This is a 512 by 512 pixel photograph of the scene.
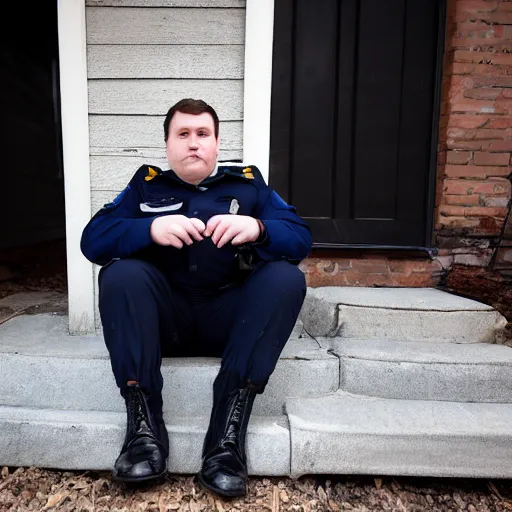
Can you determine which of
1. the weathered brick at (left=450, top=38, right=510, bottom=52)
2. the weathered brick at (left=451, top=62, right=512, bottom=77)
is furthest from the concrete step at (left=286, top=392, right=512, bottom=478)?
the weathered brick at (left=450, top=38, right=510, bottom=52)

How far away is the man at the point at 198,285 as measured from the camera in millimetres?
1292

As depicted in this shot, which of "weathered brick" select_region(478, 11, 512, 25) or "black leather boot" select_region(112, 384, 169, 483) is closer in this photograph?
"black leather boot" select_region(112, 384, 169, 483)

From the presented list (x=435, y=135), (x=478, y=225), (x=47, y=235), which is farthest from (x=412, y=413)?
(x=47, y=235)

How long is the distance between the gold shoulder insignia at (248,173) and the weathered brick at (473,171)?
147 centimetres

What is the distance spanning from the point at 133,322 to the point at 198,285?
30 cm

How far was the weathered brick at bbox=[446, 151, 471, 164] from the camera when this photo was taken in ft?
8.27

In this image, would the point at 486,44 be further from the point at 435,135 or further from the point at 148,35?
the point at 148,35

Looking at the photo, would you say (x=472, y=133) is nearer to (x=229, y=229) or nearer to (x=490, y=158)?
→ (x=490, y=158)

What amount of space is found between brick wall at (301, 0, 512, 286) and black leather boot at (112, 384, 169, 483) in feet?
4.73

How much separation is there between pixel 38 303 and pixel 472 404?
2352 mm

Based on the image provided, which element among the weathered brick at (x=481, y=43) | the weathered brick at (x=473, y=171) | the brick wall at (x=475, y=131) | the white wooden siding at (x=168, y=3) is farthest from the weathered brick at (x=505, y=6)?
the white wooden siding at (x=168, y=3)

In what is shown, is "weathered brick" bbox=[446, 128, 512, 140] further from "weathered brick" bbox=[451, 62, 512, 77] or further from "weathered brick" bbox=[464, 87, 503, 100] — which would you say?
"weathered brick" bbox=[451, 62, 512, 77]

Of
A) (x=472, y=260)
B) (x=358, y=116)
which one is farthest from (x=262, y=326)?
(x=472, y=260)

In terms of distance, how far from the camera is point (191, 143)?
57.6 inches
